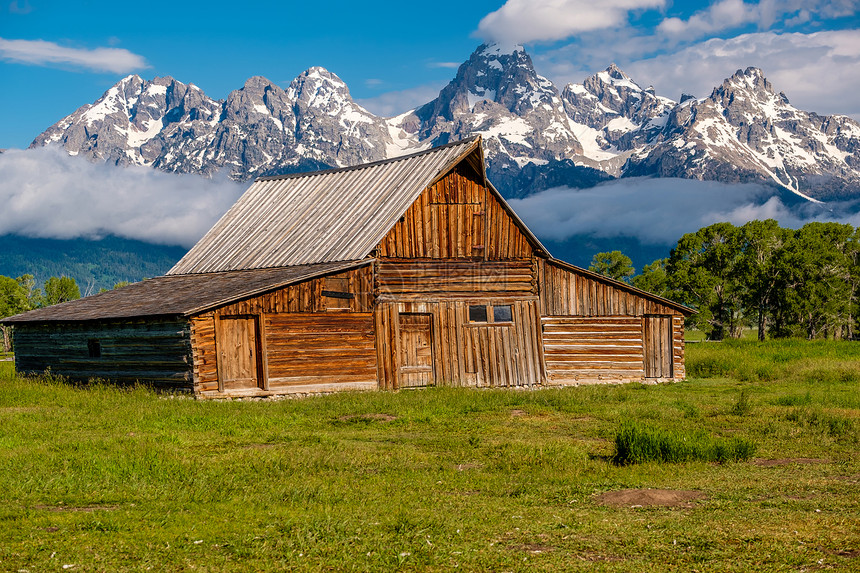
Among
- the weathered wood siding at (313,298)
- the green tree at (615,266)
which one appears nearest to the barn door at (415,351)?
the weathered wood siding at (313,298)

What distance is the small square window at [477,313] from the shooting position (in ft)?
105

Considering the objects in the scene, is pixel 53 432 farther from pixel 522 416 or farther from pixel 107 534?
pixel 522 416

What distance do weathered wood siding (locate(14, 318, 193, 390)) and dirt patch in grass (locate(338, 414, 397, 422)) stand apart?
19.1ft

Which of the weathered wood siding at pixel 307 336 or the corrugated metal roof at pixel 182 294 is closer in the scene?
the weathered wood siding at pixel 307 336

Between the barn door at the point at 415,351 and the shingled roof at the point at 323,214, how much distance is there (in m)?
2.79

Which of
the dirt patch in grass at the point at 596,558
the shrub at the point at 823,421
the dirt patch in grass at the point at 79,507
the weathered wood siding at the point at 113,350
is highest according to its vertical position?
the weathered wood siding at the point at 113,350

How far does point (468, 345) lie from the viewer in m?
31.3

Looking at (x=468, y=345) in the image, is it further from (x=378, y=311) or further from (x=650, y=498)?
(x=650, y=498)

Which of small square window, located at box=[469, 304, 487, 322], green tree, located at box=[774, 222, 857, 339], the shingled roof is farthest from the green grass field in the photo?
green tree, located at box=[774, 222, 857, 339]

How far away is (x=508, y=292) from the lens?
3247cm

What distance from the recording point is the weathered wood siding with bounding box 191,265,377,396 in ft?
86.3

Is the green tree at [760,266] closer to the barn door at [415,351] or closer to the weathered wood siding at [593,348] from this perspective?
the weathered wood siding at [593,348]

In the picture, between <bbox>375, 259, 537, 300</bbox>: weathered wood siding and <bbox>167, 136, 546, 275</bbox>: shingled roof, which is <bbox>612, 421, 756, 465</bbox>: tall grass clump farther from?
<bbox>167, 136, 546, 275</bbox>: shingled roof

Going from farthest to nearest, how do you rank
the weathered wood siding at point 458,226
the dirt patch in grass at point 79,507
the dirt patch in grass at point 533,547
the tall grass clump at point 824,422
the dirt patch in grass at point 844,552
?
1. the weathered wood siding at point 458,226
2. the tall grass clump at point 824,422
3. the dirt patch in grass at point 79,507
4. the dirt patch in grass at point 533,547
5. the dirt patch in grass at point 844,552
